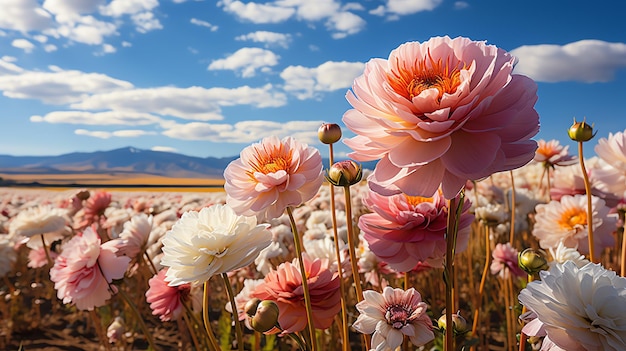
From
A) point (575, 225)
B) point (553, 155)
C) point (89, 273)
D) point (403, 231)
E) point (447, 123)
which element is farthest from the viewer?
point (553, 155)

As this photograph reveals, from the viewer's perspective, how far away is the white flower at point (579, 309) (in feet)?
2.15

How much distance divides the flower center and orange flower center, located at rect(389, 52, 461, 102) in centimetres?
46

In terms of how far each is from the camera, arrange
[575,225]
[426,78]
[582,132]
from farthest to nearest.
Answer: [575,225]
[582,132]
[426,78]

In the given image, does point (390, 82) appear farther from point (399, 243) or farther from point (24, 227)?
point (24, 227)

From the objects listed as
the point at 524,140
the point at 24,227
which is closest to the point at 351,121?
the point at 524,140

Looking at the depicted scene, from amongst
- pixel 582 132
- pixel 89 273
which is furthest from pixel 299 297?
pixel 582 132

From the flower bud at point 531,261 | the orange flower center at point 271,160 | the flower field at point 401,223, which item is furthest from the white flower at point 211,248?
the flower bud at point 531,261

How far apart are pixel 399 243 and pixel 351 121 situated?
0.38 metres

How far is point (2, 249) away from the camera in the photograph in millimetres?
3371

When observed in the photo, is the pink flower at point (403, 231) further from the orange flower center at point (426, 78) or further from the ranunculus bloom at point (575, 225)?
Answer: the ranunculus bloom at point (575, 225)

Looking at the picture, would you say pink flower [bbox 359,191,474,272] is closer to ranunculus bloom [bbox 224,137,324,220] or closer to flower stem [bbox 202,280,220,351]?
ranunculus bloom [bbox 224,137,324,220]

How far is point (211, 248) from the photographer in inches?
35.6

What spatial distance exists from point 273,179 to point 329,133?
19cm

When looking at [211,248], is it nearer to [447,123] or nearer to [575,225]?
[447,123]
